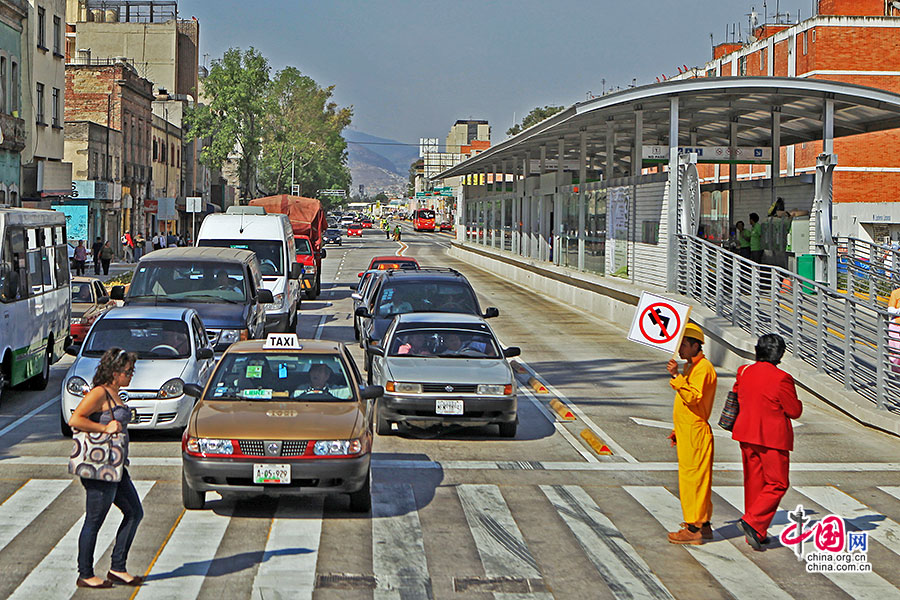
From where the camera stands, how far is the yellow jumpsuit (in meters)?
9.48

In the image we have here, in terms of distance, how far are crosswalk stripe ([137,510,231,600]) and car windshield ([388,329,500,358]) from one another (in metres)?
5.34

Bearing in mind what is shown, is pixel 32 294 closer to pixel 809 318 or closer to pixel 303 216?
pixel 809 318

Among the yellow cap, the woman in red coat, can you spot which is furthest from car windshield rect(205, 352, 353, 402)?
the woman in red coat

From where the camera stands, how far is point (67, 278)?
69.0ft

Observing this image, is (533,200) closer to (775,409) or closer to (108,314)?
(108,314)

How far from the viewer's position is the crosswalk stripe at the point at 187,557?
8203 mm

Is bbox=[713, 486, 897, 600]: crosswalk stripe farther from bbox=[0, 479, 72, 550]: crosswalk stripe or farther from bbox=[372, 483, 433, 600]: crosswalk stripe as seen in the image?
bbox=[0, 479, 72, 550]: crosswalk stripe

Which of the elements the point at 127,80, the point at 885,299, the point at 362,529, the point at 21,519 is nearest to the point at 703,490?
the point at 362,529

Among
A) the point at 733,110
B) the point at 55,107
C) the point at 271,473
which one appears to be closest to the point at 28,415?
the point at 271,473

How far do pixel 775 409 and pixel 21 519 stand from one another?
6.60 m

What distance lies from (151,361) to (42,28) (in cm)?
3460

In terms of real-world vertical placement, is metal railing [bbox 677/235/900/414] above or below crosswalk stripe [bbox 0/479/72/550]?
above

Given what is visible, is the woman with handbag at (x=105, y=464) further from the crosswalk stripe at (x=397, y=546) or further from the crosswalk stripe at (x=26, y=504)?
the crosswalk stripe at (x=397, y=546)

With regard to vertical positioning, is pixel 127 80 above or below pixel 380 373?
above
